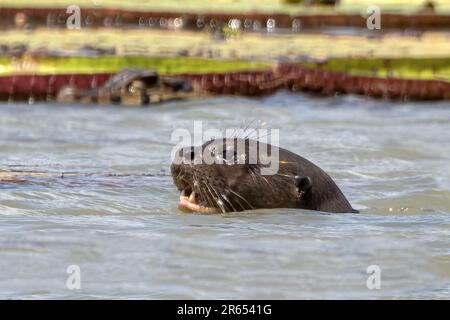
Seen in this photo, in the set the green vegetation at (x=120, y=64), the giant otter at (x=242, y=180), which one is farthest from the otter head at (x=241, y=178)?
the green vegetation at (x=120, y=64)

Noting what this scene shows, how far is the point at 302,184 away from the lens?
8266mm

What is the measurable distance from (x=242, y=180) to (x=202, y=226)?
0.45 meters

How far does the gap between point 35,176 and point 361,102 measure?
717 centimetres

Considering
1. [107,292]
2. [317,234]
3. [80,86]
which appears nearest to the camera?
[107,292]

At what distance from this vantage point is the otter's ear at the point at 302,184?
823cm

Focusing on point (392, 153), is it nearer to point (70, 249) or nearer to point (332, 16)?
point (70, 249)

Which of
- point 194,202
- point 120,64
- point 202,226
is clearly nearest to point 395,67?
point 120,64

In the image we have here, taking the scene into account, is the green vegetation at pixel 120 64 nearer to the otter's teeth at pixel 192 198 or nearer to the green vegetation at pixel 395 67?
the green vegetation at pixel 395 67

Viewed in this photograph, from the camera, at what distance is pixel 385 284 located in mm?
6922

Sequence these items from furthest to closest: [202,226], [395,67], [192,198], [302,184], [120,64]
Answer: [395,67]
[120,64]
[192,198]
[302,184]
[202,226]

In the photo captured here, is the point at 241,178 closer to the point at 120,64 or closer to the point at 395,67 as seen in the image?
the point at 120,64

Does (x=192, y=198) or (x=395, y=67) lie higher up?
(x=395, y=67)

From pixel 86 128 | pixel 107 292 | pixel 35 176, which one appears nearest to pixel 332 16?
pixel 86 128

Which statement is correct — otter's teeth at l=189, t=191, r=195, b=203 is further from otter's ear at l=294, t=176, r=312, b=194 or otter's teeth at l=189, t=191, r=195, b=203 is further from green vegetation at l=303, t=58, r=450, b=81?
green vegetation at l=303, t=58, r=450, b=81
